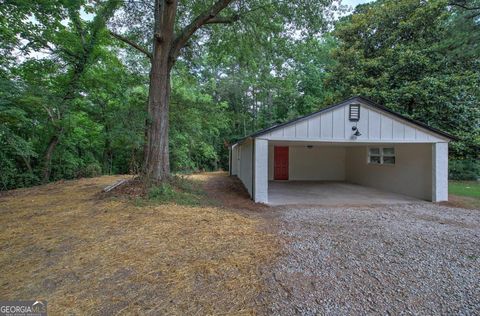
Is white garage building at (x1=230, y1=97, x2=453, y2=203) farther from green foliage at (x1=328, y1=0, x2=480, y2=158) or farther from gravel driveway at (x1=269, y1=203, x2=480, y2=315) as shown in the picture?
green foliage at (x1=328, y1=0, x2=480, y2=158)

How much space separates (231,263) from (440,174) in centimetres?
749

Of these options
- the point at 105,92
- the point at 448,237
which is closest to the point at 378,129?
the point at 448,237

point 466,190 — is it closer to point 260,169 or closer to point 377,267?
point 260,169

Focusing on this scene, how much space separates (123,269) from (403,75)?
13049 millimetres

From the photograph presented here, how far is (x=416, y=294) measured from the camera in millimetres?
2287

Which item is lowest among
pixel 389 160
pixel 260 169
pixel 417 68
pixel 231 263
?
pixel 231 263

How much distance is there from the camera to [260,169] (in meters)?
6.71

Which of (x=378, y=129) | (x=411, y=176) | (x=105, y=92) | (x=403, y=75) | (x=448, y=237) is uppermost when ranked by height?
(x=403, y=75)

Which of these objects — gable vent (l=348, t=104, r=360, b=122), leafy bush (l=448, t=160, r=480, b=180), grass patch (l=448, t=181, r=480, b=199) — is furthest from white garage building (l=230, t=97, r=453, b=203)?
leafy bush (l=448, t=160, r=480, b=180)

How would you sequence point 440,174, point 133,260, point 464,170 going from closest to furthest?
1. point 133,260
2. point 440,174
3. point 464,170

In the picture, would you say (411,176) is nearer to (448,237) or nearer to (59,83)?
(448,237)

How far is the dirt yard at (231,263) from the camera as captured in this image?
2.10m

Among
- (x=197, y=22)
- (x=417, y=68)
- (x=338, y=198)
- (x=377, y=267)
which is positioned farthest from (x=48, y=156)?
(x=417, y=68)

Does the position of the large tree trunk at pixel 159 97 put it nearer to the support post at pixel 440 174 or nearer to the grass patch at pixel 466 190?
the support post at pixel 440 174
